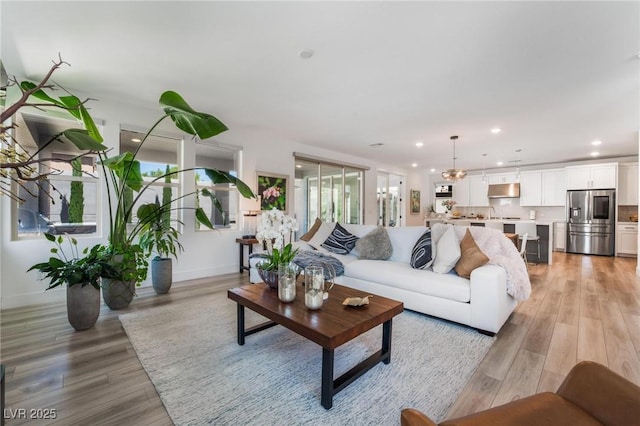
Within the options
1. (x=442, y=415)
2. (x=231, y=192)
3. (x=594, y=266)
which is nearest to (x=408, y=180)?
(x=594, y=266)

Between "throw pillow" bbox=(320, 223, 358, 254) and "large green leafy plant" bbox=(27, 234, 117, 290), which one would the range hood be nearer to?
"throw pillow" bbox=(320, 223, 358, 254)

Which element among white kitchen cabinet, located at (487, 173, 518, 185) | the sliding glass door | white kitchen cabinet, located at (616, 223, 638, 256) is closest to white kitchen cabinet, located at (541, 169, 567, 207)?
white kitchen cabinet, located at (487, 173, 518, 185)

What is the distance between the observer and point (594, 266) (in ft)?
18.4

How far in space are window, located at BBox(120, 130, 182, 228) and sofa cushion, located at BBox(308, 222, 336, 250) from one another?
6.75ft

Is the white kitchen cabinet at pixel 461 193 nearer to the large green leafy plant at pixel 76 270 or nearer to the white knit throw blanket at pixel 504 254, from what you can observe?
the white knit throw blanket at pixel 504 254

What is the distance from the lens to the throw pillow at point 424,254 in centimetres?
309

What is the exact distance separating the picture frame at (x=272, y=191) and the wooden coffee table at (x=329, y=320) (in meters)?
3.09

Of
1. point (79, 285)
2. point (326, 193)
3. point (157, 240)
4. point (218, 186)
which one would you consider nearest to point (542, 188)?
point (326, 193)

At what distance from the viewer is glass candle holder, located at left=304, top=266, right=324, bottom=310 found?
190 cm

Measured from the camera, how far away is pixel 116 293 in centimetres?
309

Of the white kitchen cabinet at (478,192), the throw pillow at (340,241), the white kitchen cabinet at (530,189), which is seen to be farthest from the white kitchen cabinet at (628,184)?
the throw pillow at (340,241)

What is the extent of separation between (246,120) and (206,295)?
2.79 meters

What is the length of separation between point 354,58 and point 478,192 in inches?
322

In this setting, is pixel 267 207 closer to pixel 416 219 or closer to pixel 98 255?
pixel 98 255
